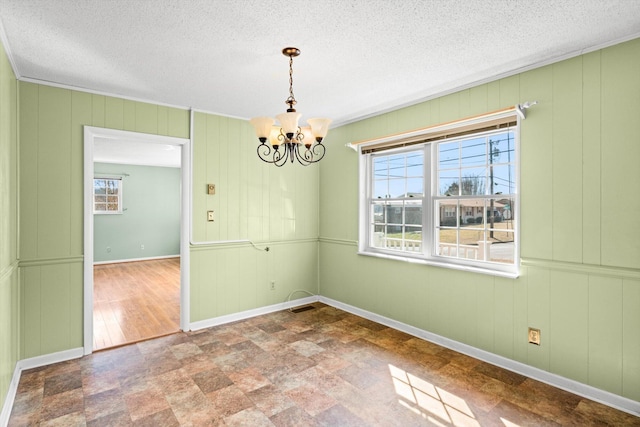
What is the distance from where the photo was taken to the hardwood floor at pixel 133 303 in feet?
12.4

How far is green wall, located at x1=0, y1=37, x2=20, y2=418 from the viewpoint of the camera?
227 centimetres

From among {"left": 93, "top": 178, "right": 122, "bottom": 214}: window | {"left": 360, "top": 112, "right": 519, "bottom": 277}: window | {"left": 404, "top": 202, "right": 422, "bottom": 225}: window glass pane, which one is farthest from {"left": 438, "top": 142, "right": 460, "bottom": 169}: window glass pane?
{"left": 93, "top": 178, "right": 122, "bottom": 214}: window

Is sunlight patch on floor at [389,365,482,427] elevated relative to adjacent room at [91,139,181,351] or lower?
lower

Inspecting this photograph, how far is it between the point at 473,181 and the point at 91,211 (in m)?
3.73

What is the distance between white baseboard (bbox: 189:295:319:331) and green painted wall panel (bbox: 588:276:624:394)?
3.25 meters

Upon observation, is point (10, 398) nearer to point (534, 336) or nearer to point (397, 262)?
point (397, 262)

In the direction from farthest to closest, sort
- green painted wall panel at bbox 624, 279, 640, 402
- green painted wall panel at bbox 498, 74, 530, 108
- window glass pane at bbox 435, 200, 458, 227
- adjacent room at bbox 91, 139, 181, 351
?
adjacent room at bbox 91, 139, 181, 351
window glass pane at bbox 435, 200, 458, 227
green painted wall panel at bbox 498, 74, 530, 108
green painted wall panel at bbox 624, 279, 640, 402

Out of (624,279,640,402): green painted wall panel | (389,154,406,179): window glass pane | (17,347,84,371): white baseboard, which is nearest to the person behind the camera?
(624,279,640,402): green painted wall panel

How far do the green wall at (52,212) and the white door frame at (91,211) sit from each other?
0.05m

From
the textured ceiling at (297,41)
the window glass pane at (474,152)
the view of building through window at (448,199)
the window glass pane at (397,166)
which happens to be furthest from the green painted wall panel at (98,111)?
the window glass pane at (474,152)

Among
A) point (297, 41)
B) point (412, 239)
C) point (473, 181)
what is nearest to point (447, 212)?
point (473, 181)

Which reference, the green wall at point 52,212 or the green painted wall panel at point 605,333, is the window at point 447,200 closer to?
the green painted wall panel at point 605,333

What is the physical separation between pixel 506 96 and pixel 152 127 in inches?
138

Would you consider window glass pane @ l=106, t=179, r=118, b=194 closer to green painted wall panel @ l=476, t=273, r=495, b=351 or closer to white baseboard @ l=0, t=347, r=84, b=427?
white baseboard @ l=0, t=347, r=84, b=427
